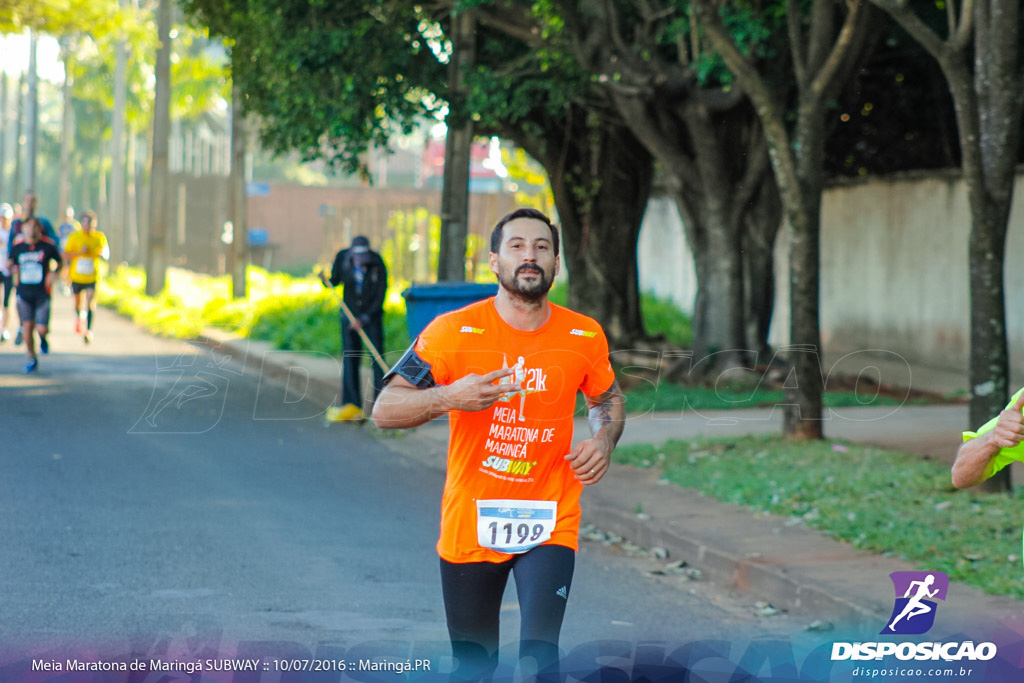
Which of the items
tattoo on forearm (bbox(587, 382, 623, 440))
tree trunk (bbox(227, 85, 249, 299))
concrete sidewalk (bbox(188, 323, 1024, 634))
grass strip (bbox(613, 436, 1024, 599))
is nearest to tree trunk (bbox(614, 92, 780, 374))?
concrete sidewalk (bbox(188, 323, 1024, 634))

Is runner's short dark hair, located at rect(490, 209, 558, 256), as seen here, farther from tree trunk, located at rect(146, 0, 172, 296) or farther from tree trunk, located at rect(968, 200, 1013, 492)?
tree trunk, located at rect(146, 0, 172, 296)

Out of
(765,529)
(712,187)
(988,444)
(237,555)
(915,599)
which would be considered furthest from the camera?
(712,187)

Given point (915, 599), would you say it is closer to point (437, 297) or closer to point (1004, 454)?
point (1004, 454)

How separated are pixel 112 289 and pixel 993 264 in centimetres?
2953

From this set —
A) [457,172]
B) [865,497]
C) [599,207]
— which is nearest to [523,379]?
[865,497]

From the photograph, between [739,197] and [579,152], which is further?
[579,152]

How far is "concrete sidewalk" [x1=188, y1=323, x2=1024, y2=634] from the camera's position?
22.7 feet

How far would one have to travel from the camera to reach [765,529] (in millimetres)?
8766

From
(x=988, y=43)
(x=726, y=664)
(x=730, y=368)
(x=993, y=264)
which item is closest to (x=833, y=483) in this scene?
(x=993, y=264)

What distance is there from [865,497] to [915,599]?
8.75 ft

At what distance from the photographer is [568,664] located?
544 centimetres

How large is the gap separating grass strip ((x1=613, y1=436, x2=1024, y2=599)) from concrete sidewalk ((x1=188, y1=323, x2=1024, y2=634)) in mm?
172

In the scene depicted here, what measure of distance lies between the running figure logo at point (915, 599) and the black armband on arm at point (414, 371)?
312 cm

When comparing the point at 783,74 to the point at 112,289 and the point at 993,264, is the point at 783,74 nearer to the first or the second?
the point at 993,264
